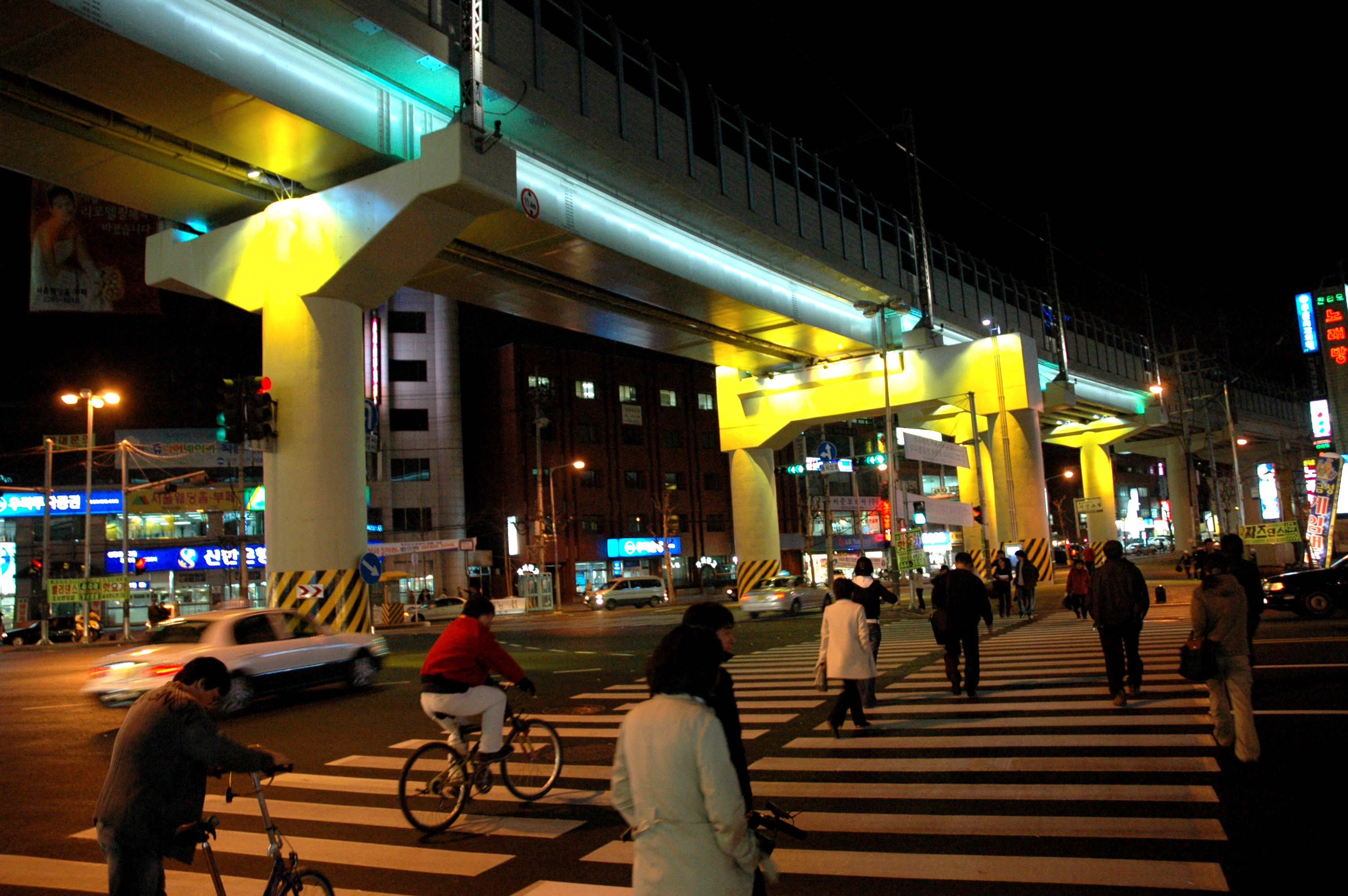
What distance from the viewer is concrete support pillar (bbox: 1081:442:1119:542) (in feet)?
173

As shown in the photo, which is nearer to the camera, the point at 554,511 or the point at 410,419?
the point at 554,511

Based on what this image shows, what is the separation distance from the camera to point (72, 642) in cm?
4100

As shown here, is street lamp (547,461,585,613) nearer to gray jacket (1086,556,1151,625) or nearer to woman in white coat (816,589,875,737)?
woman in white coat (816,589,875,737)

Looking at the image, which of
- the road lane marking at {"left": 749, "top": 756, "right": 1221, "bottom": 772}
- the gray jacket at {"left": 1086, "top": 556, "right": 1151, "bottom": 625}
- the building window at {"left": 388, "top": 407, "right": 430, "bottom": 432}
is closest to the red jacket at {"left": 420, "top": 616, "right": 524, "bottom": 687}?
the road lane marking at {"left": 749, "top": 756, "right": 1221, "bottom": 772}

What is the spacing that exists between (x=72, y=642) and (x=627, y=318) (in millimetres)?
30930

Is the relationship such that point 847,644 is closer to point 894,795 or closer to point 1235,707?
point 894,795

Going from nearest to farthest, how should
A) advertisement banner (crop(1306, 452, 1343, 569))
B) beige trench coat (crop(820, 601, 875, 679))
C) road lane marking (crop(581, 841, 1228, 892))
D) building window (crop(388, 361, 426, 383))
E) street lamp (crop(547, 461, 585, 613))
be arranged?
1. road lane marking (crop(581, 841, 1228, 892))
2. beige trench coat (crop(820, 601, 875, 679))
3. advertisement banner (crop(1306, 452, 1343, 569))
4. street lamp (crop(547, 461, 585, 613))
5. building window (crop(388, 361, 426, 383))

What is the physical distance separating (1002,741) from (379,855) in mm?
5809

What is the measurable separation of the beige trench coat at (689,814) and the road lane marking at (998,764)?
5588 mm

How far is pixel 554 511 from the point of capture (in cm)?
5859

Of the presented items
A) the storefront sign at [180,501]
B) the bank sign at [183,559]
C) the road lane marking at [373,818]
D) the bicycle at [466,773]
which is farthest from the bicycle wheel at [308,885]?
the bank sign at [183,559]

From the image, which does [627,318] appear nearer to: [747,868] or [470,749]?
[470,749]

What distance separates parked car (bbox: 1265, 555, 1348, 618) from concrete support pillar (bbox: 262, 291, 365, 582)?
778 inches

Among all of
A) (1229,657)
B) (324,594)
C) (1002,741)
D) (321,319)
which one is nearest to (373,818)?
(1002,741)
